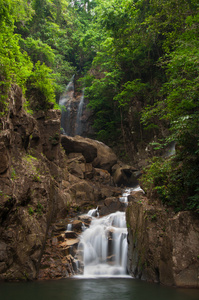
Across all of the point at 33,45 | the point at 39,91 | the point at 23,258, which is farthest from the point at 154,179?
the point at 33,45

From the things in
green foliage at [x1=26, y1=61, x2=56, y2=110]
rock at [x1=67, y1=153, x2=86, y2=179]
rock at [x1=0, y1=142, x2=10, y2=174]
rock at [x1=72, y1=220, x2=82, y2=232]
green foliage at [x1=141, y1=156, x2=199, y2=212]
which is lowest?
rock at [x1=72, y1=220, x2=82, y2=232]

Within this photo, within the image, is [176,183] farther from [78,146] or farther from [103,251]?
[78,146]

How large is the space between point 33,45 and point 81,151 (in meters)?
11.0

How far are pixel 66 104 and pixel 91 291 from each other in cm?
2235

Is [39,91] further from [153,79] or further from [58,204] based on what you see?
[153,79]

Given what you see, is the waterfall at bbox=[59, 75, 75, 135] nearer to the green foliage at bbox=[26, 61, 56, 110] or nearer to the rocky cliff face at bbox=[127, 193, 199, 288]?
the green foliage at bbox=[26, 61, 56, 110]

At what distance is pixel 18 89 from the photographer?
10508mm

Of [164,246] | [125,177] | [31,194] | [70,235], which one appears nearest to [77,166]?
[125,177]

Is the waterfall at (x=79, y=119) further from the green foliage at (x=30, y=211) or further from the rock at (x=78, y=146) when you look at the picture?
the green foliage at (x=30, y=211)

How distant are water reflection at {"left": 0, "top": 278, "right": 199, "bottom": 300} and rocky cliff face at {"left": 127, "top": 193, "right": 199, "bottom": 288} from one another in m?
0.38

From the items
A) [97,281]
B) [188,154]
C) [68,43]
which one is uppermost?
[68,43]

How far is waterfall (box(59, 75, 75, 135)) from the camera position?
25656mm

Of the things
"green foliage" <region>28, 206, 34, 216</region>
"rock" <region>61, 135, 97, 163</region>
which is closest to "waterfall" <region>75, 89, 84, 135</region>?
"rock" <region>61, 135, 97, 163</region>

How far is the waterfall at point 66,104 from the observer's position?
84.2ft
